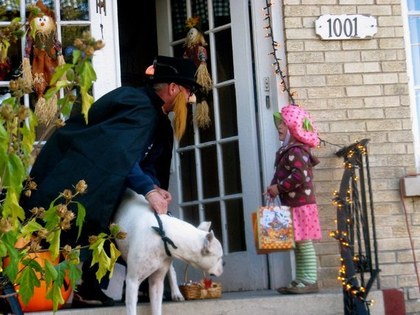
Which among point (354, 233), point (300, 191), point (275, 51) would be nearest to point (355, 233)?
point (354, 233)

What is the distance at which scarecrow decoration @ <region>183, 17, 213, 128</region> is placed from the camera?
7.96 m

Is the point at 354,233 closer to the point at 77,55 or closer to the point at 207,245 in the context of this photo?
the point at 207,245

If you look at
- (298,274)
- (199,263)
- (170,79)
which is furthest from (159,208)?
(298,274)

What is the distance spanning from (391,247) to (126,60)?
3.19 metres

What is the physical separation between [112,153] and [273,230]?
126cm

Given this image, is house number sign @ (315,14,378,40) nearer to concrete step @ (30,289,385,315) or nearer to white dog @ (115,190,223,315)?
concrete step @ (30,289,385,315)

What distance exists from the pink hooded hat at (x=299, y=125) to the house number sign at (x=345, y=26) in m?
0.80

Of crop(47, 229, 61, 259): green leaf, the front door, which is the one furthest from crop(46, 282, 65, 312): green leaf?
the front door

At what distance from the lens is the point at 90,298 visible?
21.5 feet

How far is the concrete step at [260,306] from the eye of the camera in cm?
631

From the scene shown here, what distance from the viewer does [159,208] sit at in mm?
6047

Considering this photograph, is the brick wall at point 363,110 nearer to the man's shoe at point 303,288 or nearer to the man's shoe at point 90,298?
the man's shoe at point 303,288

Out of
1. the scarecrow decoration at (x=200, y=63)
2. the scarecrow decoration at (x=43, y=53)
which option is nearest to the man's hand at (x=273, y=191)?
the scarecrow decoration at (x=200, y=63)

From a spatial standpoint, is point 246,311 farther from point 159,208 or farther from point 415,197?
point 415,197
